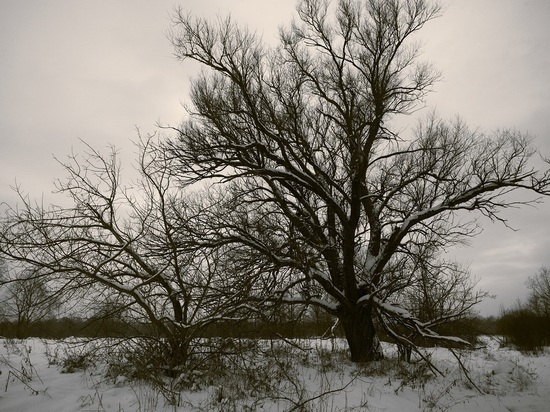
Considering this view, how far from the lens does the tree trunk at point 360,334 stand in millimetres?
8820

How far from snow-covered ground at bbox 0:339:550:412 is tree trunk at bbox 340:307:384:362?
1.79 feet

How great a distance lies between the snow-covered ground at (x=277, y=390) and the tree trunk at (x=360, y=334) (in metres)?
0.54

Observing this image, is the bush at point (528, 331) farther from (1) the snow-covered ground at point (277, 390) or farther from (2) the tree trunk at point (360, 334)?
(2) the tree trunk at point (360, 334)

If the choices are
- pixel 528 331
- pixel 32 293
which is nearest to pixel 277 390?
pixel 32 293

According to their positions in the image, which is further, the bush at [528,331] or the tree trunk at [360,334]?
the bush at [528,331]

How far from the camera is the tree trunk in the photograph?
8.82 m

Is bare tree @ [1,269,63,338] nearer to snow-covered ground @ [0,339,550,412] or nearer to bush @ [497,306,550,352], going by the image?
snow-covered ground @ [0,339,550,412]

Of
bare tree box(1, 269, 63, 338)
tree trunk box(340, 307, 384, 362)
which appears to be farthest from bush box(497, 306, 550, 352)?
bare tree box(1, 269, 63, 338)

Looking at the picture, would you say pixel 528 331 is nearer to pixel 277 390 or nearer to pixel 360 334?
pixel 360 334

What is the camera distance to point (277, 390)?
17.1 feet

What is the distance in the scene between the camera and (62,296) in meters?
5.47

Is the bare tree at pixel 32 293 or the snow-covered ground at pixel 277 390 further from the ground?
the bare tree at pixel 32 293

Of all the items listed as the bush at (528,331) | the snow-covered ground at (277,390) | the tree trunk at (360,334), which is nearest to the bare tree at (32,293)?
the snow-covered ground at (277,390)

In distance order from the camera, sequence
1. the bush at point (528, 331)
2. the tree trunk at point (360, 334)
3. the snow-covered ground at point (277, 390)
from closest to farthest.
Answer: the snow-covered ground at point (277, 390)
the tree trunk at point (360, 334)
the bush at point (528, 331)
